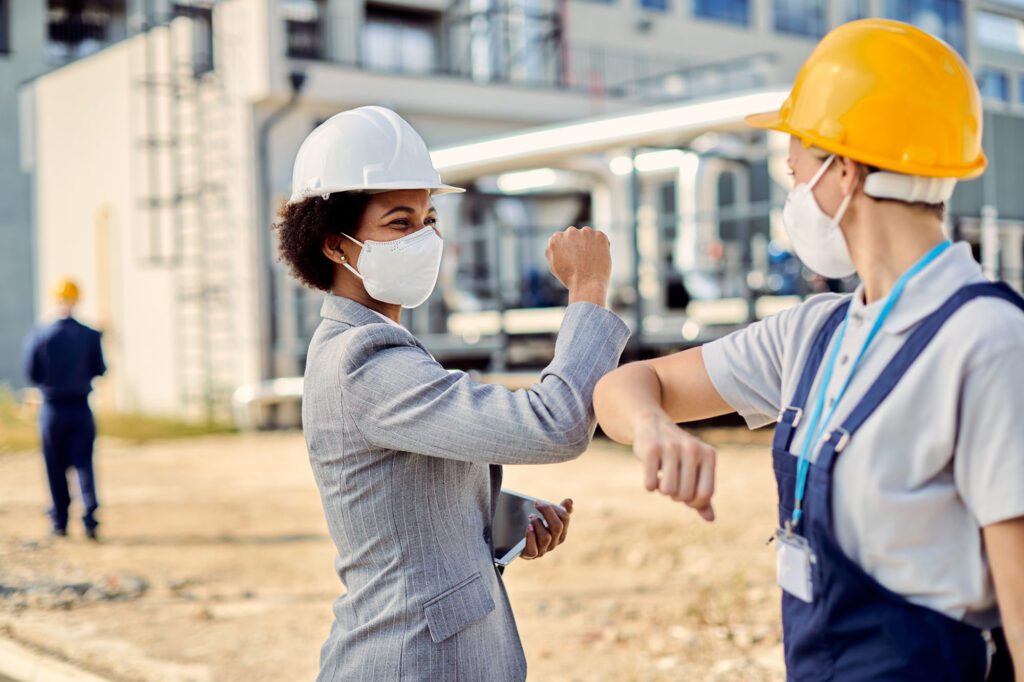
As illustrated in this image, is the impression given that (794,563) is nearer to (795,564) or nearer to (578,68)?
(795,564)

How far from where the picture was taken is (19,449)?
1409 cm

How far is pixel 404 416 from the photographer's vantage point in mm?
1897

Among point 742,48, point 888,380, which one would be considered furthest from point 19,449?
point 742,48

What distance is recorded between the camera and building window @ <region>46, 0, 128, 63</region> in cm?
2464

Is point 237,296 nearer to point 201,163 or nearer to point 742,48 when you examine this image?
point 201,163

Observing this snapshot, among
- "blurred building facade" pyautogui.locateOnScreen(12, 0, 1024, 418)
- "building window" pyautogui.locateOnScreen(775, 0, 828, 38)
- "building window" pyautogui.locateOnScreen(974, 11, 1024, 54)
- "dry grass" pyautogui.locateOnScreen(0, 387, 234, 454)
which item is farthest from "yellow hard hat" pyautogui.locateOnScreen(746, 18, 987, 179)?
"building window" pyautogui.locateOnScreen(775, 0, 828, 38)

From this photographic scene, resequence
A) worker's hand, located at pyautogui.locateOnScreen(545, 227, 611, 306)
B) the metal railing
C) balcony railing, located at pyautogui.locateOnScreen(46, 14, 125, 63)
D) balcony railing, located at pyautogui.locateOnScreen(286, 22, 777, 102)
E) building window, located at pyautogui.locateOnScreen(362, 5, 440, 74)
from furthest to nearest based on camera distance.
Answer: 1. balcony railing, located at pyautogui.locateOnScreen(46, 14, 125, 63)
2. building window, located at pyautogui.locateOnScreen(362, 5, 440, 74)
3. balcony railing, located at pyautogui.locateOnScreen(286, 22, 777, 102)
4. the metal railing
5. worker's hand, located at pyautogui.locateOnScreen(545, 227, 611, 306)

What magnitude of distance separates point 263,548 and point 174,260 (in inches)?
381

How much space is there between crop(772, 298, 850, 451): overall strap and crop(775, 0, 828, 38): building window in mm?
29473

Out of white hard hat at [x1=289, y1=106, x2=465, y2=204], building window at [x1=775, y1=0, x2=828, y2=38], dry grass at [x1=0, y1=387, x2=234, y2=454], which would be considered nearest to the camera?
white hard hat at [x1=289, y1=106, x2=465, y2=204]

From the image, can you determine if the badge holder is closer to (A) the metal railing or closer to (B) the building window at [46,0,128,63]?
(A) the metal railing

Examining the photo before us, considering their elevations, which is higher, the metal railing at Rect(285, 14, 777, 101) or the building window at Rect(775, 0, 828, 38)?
the building window at Rect(775, 0, 828, 38)

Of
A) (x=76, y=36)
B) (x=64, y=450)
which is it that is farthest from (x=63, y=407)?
(x=76, y=36)

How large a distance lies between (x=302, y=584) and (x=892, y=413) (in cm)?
586
